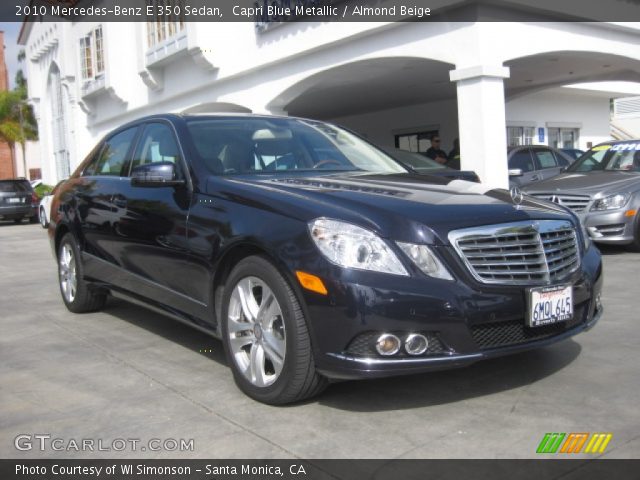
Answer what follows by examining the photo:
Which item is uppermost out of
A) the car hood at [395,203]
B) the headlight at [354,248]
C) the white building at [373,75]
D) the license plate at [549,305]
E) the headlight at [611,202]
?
the white building at [373,75]

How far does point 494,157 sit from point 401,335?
807cm

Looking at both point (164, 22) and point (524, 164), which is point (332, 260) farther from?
point (164, 22)

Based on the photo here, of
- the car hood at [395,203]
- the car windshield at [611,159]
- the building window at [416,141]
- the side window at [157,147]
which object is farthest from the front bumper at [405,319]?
the building window at [416,141]

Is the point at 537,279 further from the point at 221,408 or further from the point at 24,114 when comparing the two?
the point at 24,114

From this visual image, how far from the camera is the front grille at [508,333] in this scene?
3.26 m

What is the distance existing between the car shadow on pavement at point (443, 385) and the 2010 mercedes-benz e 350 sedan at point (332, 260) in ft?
0.99

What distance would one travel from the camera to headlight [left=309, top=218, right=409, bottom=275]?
3180 mm

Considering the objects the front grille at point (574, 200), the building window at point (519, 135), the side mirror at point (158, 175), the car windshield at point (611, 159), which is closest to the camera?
the side mirror at point (158, 175)

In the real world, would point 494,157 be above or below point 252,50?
below

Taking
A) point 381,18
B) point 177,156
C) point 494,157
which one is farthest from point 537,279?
point 381,18

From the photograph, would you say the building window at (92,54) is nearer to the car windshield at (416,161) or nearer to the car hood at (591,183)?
the car windshield at (416,161)

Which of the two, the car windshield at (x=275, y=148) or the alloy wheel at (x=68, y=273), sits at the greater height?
the car windshield at (x=275, y=148)

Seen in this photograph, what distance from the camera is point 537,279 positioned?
3.45 metres

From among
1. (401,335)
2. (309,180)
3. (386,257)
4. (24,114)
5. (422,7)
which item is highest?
(24,114)
